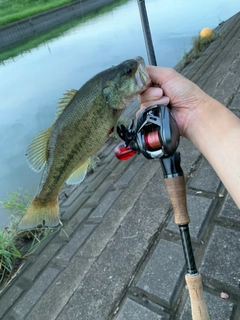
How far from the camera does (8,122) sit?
6.38 meters

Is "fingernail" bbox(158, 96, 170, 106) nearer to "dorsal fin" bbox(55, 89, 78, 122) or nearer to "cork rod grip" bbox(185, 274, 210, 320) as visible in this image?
"dorsal fin" bbox(55, 89, 78, 122)

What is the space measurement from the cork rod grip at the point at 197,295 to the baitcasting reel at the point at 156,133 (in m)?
0.58

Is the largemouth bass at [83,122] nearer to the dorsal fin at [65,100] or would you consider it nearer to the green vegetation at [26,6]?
the dorsal fin at [65,100]

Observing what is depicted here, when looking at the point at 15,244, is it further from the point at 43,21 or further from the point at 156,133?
the point at 43,21

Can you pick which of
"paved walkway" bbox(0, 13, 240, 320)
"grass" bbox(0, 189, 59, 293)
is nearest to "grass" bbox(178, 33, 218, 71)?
"paved walkway" bbox(0, 13, 240, 320)

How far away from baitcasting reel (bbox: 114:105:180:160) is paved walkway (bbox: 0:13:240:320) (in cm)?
108

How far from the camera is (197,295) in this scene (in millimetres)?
1202

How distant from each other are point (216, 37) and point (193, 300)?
7.32 meters

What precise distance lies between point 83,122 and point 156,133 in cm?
57

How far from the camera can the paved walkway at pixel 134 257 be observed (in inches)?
70.2

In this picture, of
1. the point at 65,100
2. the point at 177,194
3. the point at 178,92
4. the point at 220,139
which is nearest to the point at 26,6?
the point at 65,100

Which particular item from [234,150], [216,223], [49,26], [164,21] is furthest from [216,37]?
[49,26]

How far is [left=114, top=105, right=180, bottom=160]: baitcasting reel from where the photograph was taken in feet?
3.87

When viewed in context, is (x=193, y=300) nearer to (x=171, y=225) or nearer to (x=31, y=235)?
(x=171, y=225)
